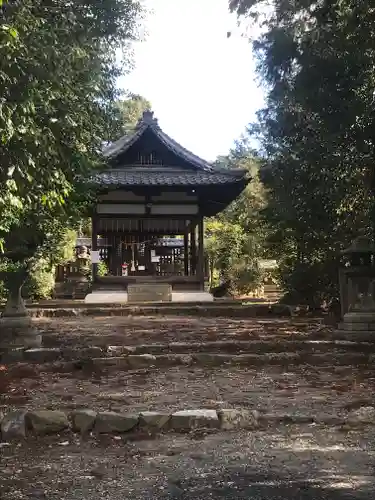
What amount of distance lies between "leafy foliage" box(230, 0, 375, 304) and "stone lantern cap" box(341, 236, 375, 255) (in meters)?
0.54

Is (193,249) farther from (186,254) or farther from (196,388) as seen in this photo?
(196,388)

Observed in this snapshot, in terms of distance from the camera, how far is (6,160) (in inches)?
174

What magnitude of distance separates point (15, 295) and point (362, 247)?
6.25 metres

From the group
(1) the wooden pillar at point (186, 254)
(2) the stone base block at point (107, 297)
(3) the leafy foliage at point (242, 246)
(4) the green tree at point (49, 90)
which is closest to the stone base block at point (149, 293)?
(2) the stone base block at point (107, 297)

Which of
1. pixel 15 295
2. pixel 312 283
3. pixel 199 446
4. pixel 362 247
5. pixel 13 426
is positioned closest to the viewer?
pixel 199 446

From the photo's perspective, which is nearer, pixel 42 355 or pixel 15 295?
pixel 42 355

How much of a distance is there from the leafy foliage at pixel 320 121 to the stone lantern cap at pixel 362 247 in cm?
54

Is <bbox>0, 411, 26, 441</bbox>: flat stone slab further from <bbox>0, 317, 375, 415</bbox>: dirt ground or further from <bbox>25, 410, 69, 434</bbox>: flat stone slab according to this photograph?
<bbox>0, 317, 375, 415</bbox>: dirt ground

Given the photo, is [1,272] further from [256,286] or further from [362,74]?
[256,286]

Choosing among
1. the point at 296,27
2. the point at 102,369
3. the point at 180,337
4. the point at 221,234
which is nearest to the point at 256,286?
the point at 221,234

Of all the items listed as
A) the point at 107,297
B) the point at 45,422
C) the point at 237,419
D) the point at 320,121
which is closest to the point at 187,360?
the point at 237,419

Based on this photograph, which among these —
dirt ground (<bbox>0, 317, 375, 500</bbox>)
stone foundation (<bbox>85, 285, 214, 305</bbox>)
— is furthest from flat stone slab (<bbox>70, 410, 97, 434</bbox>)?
stone foundation (<bbox>85, 285, 214, 305</bbox>)

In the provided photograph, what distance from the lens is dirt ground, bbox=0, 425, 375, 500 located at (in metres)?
3.08

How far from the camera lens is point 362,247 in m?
9.30
